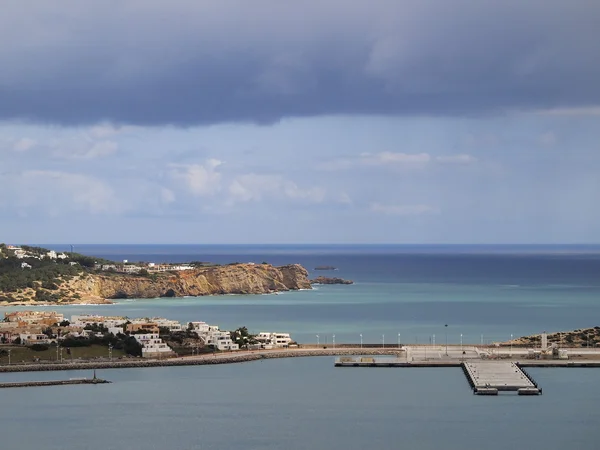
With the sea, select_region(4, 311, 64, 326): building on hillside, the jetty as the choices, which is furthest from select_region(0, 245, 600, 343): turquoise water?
the jetty

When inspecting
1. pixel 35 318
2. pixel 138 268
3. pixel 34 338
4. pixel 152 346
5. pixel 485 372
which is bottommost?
pixel 485 372

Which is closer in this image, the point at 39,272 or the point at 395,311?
the point at 395,311

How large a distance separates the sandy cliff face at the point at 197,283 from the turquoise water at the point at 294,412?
75.6 metres

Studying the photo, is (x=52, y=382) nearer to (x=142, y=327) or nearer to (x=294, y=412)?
(x=294, y=412)

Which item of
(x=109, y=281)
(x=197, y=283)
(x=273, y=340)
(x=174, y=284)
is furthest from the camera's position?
(x=197, y=283)

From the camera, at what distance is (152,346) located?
90000 mm

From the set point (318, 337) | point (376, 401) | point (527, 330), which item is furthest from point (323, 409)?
point (527, 330)

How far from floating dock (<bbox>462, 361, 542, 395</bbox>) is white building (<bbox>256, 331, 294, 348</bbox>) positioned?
16.2 m

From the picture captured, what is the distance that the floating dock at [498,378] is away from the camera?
73562 millimetres

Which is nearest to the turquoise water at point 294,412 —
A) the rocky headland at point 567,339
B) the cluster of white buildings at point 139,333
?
the cluster of white buildings at point 139,333

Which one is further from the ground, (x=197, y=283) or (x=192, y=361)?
(x=197, y=283)

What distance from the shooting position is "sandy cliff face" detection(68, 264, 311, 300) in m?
158

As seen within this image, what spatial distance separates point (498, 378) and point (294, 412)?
16792mm

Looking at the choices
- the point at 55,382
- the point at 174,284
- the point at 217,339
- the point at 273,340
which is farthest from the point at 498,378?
the point at 174,284
